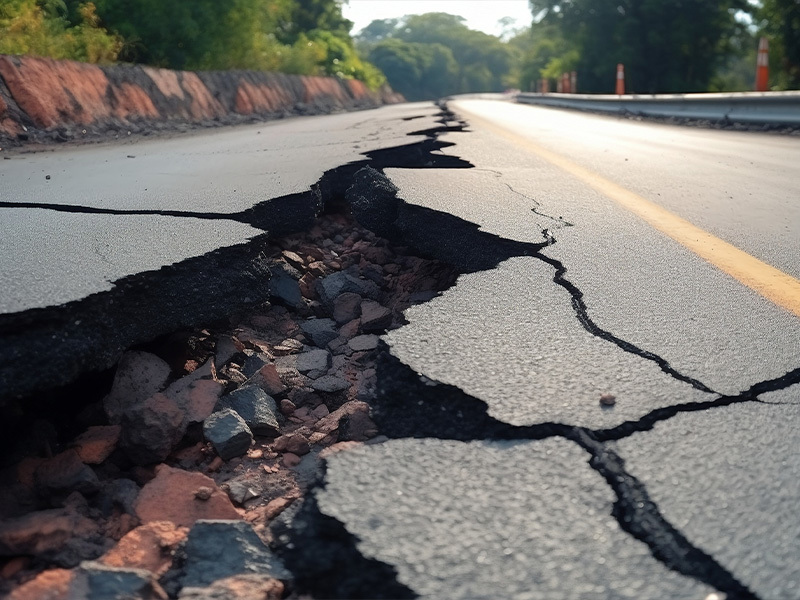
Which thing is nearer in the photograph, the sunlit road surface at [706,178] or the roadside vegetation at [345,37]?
the sunlit road surface at [706,178]

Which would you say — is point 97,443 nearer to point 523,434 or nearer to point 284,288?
point 523,434

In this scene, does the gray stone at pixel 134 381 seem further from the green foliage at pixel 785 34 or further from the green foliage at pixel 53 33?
the green foliage at pixel 785 34

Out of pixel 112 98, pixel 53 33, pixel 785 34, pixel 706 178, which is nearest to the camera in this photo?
pixel 706 178

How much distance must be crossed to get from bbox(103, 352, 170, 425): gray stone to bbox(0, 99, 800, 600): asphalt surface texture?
242 mm

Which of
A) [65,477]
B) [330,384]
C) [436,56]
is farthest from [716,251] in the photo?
[436,56]

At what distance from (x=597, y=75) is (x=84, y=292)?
32015 millimetres

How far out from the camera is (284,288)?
3098 mm

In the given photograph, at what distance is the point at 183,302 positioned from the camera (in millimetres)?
2322

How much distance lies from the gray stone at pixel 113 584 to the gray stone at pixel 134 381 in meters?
0.76

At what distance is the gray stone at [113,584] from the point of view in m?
1.22

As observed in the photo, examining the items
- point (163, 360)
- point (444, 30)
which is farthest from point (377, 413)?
point (444, 30)

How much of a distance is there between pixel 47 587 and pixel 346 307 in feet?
6.22

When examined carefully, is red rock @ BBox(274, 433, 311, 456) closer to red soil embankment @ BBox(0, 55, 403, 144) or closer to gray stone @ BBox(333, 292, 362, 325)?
gray stone @ BBox(333, 292, 362, 325)

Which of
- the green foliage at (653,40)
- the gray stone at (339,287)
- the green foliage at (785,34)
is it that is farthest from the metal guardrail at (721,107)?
the green foliage at (653,40)
